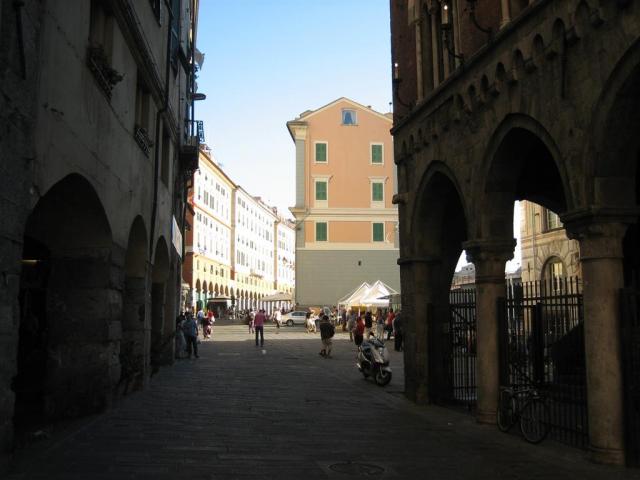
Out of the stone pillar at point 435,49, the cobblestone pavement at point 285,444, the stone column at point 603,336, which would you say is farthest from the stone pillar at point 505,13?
the cobblestone pavement at point 285,444

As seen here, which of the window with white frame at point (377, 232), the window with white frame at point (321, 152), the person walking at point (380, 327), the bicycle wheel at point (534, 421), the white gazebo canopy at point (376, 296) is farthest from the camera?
the window with white frame at point (377, 232)

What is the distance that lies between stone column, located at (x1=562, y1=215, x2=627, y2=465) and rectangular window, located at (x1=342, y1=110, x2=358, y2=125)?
45245 millimetres

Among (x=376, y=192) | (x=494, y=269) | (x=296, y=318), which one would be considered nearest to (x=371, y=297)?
(x=376, y=192)

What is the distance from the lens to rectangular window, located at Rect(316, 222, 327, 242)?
168 ft

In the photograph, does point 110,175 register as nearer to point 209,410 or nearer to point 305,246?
point 209,410

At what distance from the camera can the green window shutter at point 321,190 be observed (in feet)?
168

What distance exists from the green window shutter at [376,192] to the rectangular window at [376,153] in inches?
76.5

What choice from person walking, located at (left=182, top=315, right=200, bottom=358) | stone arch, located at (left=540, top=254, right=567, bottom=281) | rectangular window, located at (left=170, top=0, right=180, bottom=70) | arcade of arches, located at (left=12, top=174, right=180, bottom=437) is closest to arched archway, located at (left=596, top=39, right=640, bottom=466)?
arcade of arches, located at (left=12, top=174, right=180, bottom=437)

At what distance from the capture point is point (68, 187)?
9.09 m

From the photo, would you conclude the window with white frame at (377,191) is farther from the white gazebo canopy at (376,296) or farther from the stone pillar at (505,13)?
the stone pillar at (505,13)

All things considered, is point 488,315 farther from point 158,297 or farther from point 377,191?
point 377,191

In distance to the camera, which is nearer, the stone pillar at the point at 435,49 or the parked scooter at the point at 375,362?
the stone pillar at the point at 435,49

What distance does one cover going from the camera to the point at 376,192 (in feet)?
172

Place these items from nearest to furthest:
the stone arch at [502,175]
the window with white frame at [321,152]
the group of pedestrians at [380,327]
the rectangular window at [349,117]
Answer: the stone arch at [502,175] → the group of pedestrians at [380,327] → the window with white frame at [321,152] → the rectangular window at [349,117]
